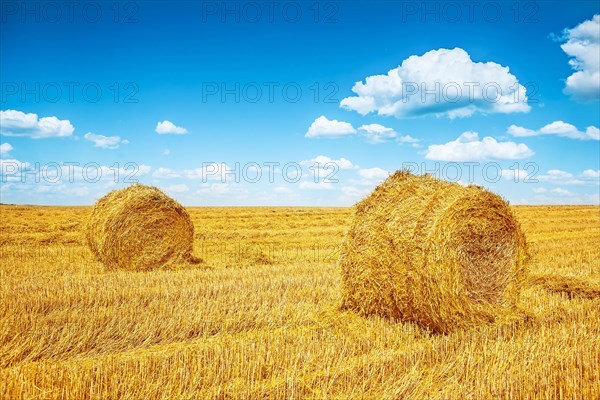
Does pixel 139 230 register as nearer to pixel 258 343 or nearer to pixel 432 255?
pixel 258 343

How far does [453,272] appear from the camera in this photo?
6.46m

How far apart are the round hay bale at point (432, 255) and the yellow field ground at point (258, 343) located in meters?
0.29

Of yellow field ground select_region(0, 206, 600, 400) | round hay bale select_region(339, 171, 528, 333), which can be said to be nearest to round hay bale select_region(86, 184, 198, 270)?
yellow field ground select_region(0, 206, 600, 400)

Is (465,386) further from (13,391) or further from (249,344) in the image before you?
(13,391)

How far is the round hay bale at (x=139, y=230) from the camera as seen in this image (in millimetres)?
11102

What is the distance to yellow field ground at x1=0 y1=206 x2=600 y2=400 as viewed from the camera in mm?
4176

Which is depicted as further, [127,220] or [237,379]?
[127,220]

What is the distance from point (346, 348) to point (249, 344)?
100cm

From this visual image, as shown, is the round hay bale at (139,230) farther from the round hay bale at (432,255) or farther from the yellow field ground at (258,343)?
the round hay bale at (432,255)

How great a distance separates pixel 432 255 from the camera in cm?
636

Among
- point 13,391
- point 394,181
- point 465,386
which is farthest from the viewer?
point 394,181

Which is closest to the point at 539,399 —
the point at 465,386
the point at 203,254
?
the point at 465,386

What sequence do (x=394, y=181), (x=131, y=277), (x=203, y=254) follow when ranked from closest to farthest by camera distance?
(x=394, y=181) < (x=131, y=277) < (x=203, y=254)

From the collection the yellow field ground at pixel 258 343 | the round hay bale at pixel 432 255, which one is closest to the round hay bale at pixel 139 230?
the yellow field ground at pixel 258 343
